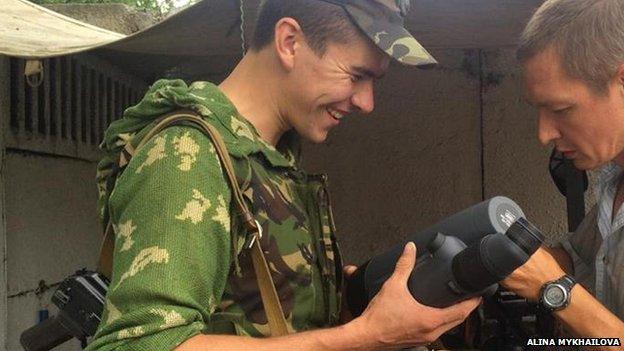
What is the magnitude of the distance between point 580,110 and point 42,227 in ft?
7.48

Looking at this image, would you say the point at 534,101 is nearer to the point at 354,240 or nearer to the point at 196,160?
the point at 196,160

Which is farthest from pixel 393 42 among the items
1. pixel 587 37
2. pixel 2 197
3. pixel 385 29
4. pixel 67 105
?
pixel 67 105

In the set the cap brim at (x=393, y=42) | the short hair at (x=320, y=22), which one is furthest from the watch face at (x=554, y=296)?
the short hair at (x=320, y=22)

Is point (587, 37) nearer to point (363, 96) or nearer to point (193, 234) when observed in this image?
point (363, 96)

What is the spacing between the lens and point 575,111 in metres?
1.52

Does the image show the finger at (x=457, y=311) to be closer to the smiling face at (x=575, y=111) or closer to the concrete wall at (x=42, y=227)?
the smiling face at (x=575, y=111)

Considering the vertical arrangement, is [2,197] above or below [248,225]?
below

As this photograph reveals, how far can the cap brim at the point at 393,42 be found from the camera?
139 cm

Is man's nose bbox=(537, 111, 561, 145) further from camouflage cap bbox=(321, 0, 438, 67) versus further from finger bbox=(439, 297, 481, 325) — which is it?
finger bbox=(439, 297, 481, 325)

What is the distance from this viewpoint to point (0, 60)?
8.39ft

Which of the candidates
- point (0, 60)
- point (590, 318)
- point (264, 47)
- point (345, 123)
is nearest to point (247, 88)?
point (264, 47)

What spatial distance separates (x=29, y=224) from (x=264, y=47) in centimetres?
174

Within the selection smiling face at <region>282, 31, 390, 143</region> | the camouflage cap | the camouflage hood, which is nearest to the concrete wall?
the camouflage hood

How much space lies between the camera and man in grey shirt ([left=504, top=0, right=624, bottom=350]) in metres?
1.46
